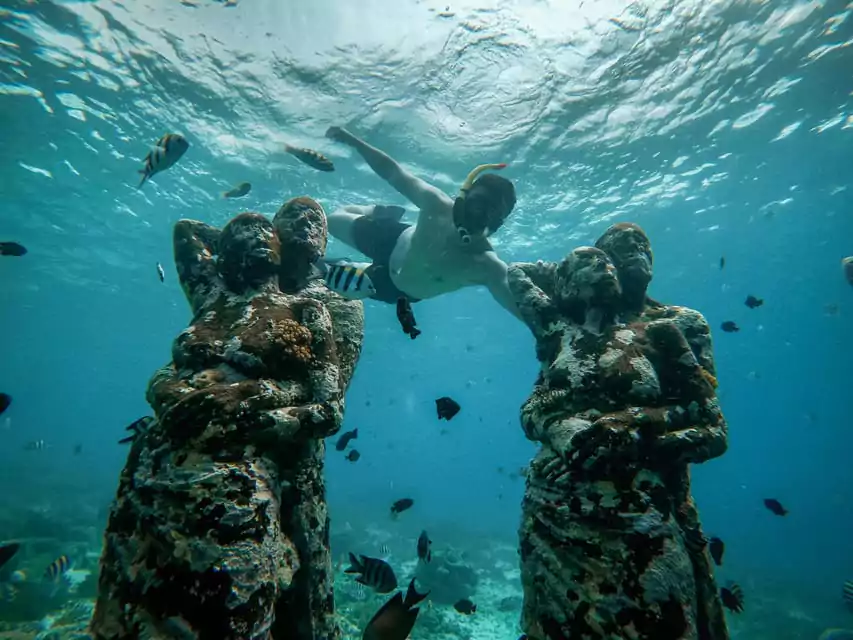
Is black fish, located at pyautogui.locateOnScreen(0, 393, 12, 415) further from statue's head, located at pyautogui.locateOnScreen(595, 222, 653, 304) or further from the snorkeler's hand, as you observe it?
statue's head, located at pyautogui.locateOnScreen(595, 222, 653, 304)

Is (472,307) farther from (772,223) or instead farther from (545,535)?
(545,535)

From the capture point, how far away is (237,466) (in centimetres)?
268

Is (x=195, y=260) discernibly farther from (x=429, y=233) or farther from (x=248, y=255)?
(x=429, y=233)

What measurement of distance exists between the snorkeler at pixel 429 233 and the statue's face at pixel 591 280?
1.23 meters

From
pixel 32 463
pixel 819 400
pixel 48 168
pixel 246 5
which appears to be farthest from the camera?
pixel 819 400

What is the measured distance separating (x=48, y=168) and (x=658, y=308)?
25260mm

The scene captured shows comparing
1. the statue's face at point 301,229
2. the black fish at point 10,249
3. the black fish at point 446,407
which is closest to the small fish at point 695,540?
the black fish at point 446,407

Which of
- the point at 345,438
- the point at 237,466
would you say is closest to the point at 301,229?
the point at 237,466

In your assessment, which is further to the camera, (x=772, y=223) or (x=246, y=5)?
(x=772, y=223)

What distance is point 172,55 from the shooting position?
12258 mm

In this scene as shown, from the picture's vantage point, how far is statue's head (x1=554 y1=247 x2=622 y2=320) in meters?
4.30

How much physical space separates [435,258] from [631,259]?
10.5 feet

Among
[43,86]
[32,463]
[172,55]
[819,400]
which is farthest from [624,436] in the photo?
[819,400]

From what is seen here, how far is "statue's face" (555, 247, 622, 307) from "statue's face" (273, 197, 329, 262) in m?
2.66
